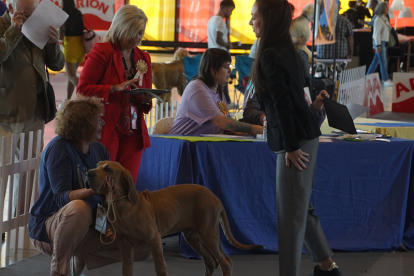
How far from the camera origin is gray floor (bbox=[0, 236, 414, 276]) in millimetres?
3381

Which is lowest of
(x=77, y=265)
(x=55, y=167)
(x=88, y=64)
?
(x=77, y=265)

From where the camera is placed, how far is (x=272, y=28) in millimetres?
2697

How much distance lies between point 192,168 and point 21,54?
132 cm

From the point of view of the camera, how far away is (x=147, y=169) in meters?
3.98

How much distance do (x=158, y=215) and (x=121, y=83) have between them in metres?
0.98

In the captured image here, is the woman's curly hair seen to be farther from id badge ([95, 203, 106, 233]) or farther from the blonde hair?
the blonde hair

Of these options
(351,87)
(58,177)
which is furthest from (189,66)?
(58,177)

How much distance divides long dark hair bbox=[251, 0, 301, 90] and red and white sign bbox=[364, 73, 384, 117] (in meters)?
6.79

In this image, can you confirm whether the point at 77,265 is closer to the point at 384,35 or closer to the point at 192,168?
the point at 192,168

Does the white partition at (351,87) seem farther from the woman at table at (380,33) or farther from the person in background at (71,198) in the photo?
the person in background at (71,198)

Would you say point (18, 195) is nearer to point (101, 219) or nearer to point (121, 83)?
point (121, 83)

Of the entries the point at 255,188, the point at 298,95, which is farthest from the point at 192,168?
the point at 298,95

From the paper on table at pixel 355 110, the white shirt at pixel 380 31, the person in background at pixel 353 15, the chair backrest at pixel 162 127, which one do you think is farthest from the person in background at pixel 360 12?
the chair backrest at pixel 162 127

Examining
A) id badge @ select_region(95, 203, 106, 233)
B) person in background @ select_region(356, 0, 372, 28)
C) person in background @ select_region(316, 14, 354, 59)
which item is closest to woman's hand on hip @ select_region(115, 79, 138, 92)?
id badge @ select_region(95, 203, 106, 233)
